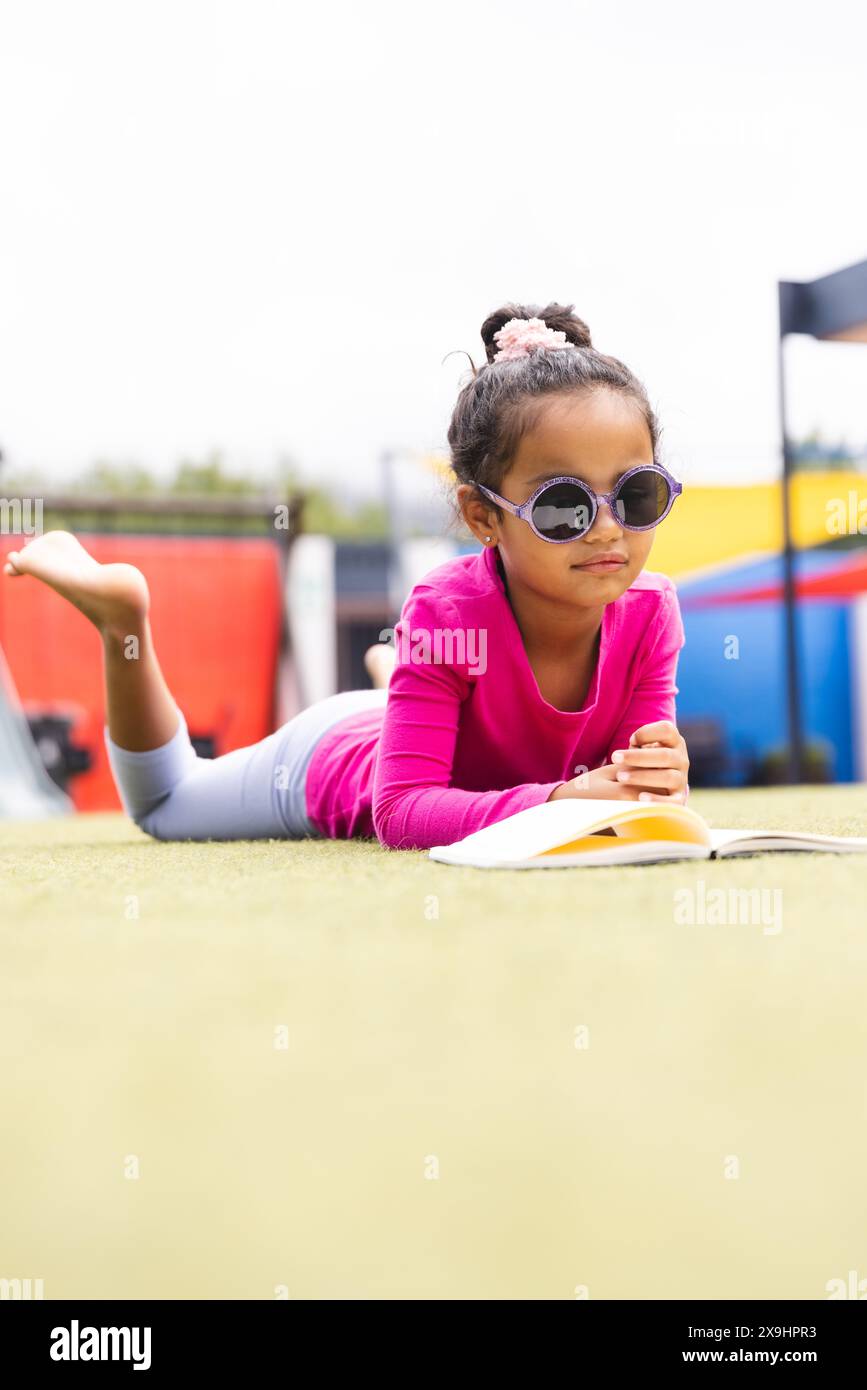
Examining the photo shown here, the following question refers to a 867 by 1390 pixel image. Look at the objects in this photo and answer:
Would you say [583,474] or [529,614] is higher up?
[583,474]

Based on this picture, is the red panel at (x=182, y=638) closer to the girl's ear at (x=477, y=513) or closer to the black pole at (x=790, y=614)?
the black pole at (x=790, y=614)

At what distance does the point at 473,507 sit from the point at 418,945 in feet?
3.07

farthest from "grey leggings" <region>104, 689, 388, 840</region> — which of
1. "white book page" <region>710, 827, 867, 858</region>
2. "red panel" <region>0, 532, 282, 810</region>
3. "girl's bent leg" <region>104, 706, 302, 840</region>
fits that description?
"red panel" <region>0, 532, 282, 810</region>

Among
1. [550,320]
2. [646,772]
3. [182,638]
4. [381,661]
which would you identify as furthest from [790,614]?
[646,772]

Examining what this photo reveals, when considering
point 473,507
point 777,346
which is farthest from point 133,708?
point 777,346

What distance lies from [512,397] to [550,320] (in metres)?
0.27

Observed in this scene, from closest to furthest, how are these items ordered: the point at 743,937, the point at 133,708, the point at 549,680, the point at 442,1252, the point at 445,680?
the point at 442,1252 → the point at 743,937 → the point at 445,680 → the point at 549,680 → the point at 133,708

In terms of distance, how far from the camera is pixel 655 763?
1.27 meters

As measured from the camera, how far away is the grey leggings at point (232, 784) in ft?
6.70

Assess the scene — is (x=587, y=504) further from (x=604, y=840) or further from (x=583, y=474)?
(x=604, y=840)

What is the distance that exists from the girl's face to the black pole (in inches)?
151

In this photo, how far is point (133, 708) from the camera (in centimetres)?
200
